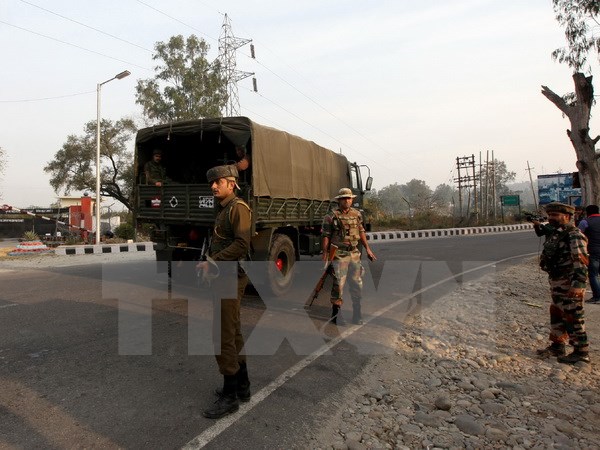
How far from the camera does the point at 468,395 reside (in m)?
3.70

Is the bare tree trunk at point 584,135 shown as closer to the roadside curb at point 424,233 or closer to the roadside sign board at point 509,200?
the roadside curb at point 424,233

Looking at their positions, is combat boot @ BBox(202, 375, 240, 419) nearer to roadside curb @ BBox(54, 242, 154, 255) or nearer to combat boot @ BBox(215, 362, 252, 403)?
combat boot @ BBox(215, 362, 252, 403)

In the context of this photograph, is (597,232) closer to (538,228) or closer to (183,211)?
(538,228)

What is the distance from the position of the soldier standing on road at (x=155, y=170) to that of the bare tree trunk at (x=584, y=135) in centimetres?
890

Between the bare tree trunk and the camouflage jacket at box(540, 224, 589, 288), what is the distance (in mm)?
6386

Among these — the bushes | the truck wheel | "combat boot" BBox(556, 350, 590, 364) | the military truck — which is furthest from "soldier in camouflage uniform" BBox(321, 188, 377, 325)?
the bushes

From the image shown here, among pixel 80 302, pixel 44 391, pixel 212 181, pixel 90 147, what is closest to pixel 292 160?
pixel 80 302

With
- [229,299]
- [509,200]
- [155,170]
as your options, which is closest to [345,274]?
[229,299]

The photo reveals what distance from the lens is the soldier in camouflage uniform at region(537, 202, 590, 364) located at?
4.46 meters

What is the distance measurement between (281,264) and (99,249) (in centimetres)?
1007

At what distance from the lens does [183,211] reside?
7203mm

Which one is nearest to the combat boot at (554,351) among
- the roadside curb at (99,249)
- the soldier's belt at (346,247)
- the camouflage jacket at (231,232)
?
the soldier's belt at (346,247)

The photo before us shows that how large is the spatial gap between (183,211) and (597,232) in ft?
23.0

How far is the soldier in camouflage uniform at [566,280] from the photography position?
446 cm
